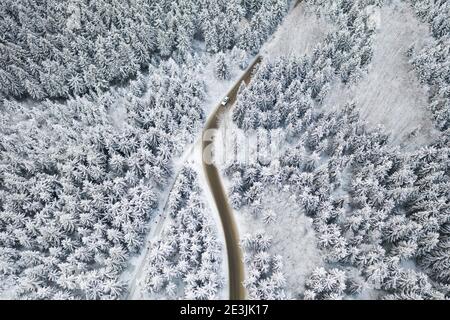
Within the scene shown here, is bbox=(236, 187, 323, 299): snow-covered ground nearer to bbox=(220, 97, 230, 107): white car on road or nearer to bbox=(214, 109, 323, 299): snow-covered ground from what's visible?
bbox=(214, 109, 323, 299): snow-covered ground

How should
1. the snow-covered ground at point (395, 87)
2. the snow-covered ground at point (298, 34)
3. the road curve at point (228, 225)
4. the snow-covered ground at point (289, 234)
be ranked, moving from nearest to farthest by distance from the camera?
the road curve at point (228, 225), the snow-covered ground at point (289, 234), the snow-covered ground at point (395, 87), the snow-covered ground at point (298, 34)

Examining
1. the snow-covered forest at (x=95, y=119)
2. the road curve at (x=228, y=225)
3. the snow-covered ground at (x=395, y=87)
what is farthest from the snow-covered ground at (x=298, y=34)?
the road curve at (x=228, y=225)

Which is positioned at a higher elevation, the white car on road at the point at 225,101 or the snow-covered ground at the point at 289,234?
the white car on road at the point at 225,101

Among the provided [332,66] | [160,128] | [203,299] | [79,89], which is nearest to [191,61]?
[160,128]

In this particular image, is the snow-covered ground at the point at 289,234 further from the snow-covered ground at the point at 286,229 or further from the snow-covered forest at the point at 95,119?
the snow-covered forest at the point at 95,119

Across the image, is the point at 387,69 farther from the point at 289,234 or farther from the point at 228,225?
the point at 228,225

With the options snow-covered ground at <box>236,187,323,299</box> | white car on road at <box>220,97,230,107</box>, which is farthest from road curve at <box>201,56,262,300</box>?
snow-covered ground at <box>236,187,323,299</box>
